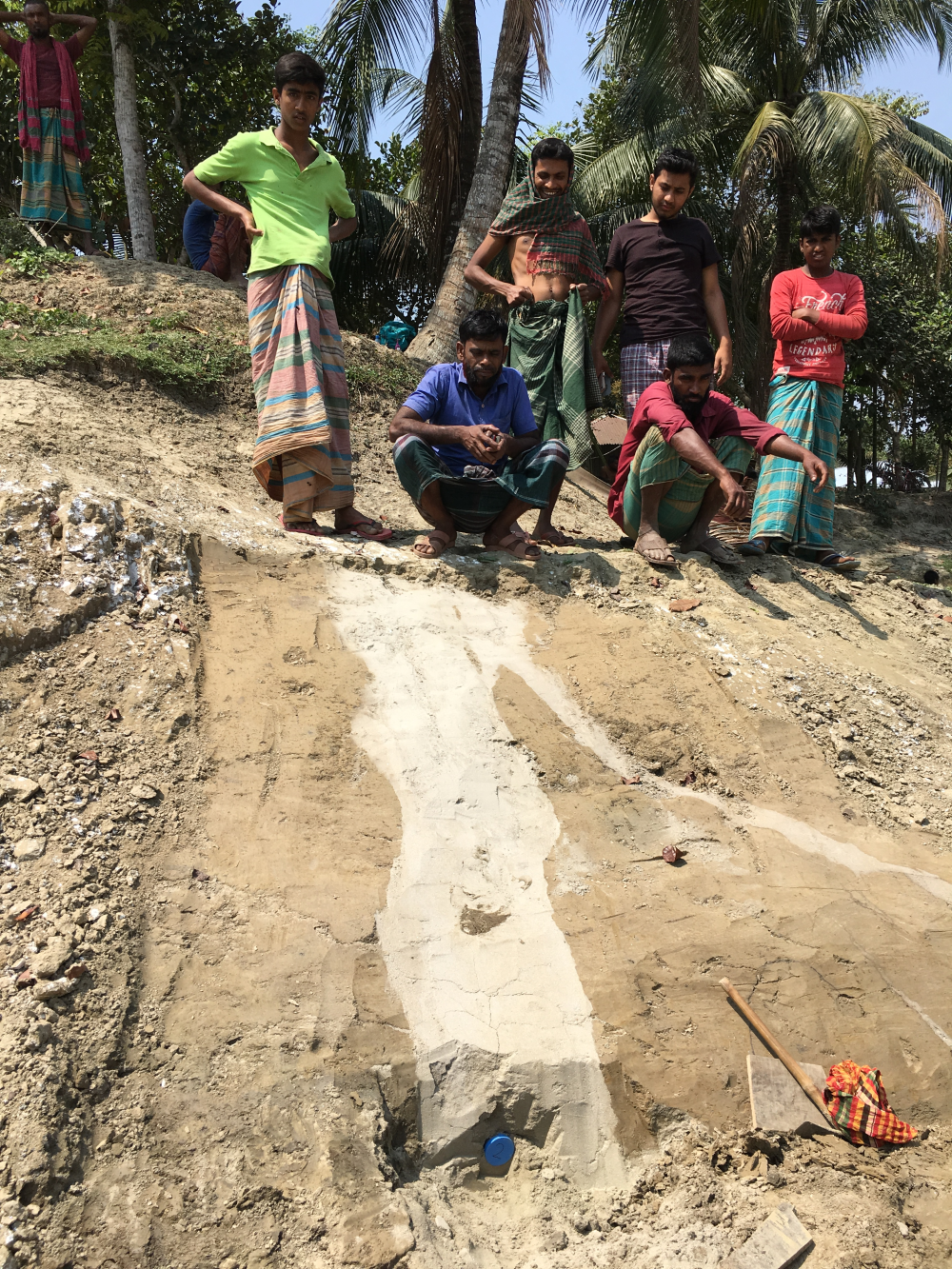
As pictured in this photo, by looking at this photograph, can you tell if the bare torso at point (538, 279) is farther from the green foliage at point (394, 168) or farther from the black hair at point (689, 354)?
the green foliage at point (394, 168)

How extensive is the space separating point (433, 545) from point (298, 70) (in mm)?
2051

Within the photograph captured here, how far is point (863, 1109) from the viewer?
2.55 meters

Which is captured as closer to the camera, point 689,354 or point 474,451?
point 474,451

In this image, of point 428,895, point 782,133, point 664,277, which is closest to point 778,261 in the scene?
point 782,133

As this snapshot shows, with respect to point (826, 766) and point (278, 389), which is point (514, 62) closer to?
point (278, 389)

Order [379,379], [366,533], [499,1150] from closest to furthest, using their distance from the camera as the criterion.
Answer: [499,1150], [366,533], [379,379]

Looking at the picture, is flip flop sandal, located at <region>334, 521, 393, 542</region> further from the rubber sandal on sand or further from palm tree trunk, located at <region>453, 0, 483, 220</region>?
palm tree trunk, located at <region>453, 0, 483, 220</region>

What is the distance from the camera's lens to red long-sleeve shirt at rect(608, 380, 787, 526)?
4285 mm

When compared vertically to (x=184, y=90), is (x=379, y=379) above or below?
below

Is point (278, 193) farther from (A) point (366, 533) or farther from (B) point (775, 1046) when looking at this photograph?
(B) point (775, 1046)

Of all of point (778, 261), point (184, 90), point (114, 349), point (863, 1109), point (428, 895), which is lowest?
point (863, 1109)

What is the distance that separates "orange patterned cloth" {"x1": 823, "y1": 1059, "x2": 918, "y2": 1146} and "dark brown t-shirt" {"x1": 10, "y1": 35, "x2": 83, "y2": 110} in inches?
287

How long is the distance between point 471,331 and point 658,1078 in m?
2.90

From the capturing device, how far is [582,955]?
280 cm
